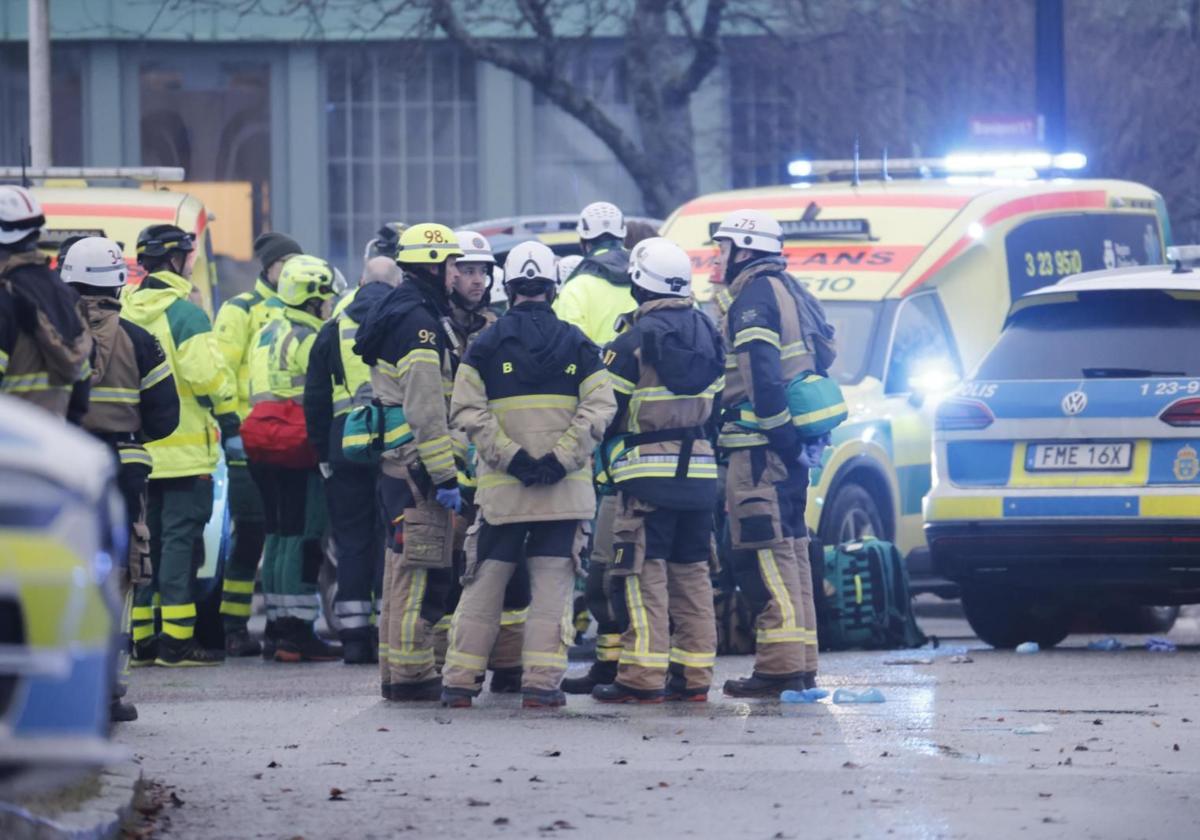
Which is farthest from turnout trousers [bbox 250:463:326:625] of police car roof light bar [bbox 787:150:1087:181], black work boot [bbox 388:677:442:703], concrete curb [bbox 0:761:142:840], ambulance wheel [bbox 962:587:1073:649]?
police car roof light bar [bbox 787:150:1087:181]

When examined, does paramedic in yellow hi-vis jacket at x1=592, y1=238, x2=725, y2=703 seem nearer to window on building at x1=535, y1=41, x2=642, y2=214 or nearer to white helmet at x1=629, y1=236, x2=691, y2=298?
white helmet at x1=629, y1=236, x2=691, y2=298

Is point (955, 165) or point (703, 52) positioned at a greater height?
point (703, 52)

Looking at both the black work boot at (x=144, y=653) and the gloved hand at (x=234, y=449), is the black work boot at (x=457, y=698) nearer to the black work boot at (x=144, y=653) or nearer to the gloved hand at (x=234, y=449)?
the black work boot at (x=144, y=653)

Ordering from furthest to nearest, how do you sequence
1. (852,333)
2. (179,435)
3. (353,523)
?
(852,333), (353,523), (179,435)

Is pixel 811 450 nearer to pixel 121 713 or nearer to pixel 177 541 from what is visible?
pixel 121 713

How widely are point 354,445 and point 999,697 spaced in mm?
2821

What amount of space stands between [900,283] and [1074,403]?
2.86 meters

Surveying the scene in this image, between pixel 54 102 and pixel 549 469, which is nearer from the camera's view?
pixel 549 469

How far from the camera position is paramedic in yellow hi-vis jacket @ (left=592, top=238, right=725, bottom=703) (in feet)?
34.1

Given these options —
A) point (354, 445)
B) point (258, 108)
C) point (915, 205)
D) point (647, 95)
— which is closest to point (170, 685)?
point (354, 445)

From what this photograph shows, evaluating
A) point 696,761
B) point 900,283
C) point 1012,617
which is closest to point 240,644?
point 1012,617

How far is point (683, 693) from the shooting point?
34.7ft

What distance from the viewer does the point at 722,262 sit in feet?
36.1

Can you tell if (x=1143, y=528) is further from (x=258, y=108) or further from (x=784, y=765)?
(x=258, y=108)
